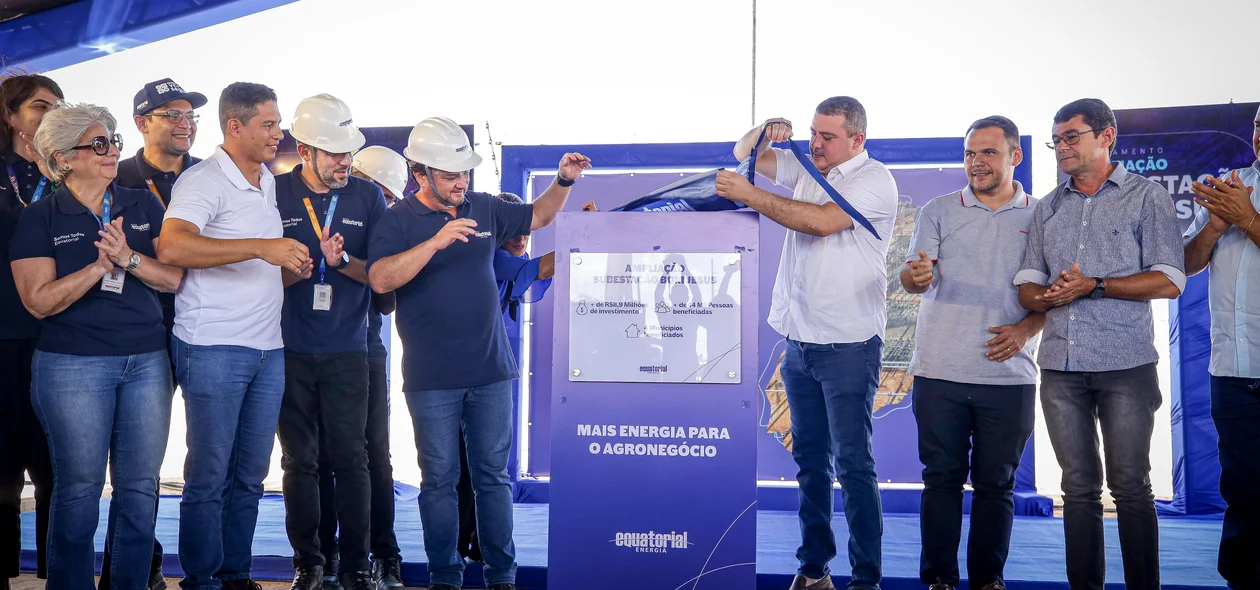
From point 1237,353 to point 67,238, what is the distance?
385 centimetres

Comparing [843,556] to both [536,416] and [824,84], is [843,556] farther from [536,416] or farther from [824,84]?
[824,84]

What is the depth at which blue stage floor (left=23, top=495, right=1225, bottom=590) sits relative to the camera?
3.49 meters

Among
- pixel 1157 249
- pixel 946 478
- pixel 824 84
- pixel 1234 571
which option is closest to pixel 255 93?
pixel 946 478

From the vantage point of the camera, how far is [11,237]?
10.7ft

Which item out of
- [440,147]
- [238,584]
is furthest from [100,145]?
[238,584]

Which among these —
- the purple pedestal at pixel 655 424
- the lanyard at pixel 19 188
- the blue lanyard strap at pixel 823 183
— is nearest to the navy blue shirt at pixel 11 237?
the lanyard at pixel 19 188

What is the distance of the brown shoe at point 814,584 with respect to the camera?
3105mm

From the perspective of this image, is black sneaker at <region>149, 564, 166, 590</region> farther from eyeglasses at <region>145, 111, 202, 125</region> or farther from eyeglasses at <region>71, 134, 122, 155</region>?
eyeglasses at <region>145, 111, 202, 125</region>

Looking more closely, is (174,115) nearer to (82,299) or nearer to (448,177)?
(82,299)

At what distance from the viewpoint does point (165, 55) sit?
261 inches

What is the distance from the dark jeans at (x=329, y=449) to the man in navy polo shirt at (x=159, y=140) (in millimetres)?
635

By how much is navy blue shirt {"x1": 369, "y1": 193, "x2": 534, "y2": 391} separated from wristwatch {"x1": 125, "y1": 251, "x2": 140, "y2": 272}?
74 cm

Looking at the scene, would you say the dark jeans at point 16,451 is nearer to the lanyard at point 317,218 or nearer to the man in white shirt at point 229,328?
the man in white shirt at point 229,328

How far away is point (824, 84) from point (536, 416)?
3.16 meters
